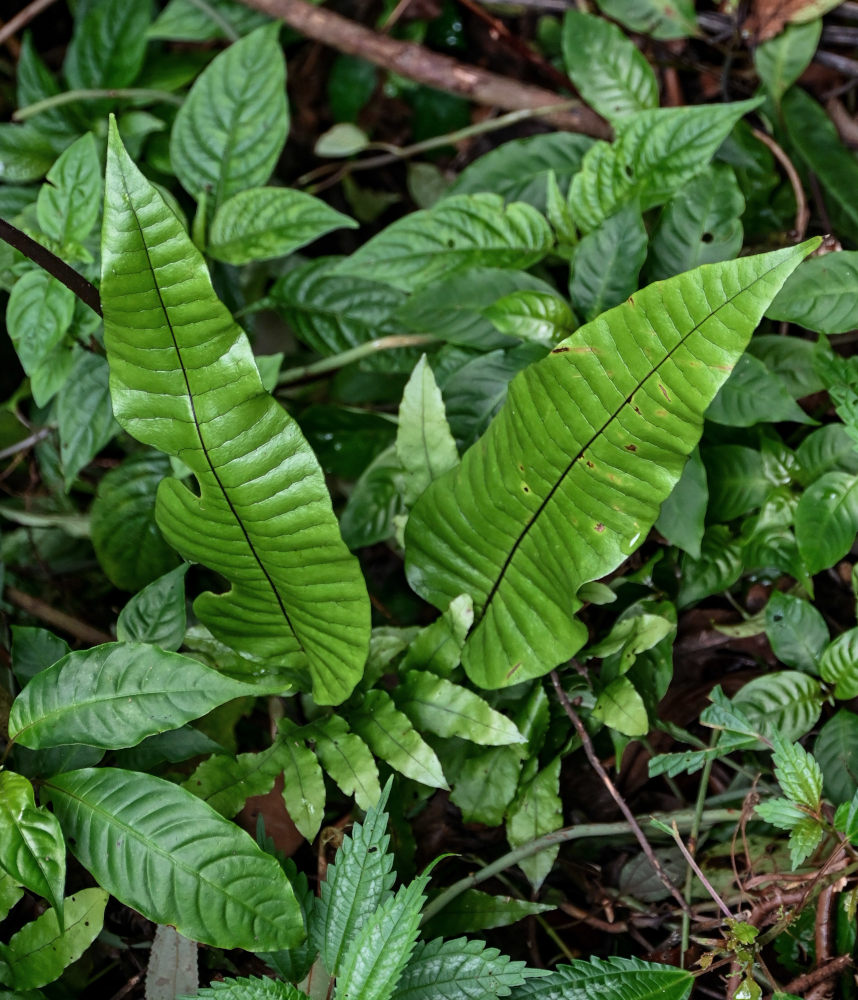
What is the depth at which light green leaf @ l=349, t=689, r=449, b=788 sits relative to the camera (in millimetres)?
1128

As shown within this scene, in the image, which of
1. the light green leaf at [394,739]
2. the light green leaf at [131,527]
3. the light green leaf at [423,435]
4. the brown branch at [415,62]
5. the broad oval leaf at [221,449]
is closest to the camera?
the broad oval leaf at [221,449]

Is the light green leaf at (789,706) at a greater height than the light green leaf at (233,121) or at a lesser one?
lesser

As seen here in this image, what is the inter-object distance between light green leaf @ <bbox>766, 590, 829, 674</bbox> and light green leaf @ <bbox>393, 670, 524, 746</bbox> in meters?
0.41

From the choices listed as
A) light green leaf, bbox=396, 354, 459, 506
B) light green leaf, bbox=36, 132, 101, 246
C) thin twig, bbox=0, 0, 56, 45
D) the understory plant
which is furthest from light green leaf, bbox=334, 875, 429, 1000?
thin twig, bbox=0, 0, 56, 45

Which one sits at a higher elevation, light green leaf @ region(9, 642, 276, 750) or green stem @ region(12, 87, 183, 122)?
green stem @ region(12, 87, 183, 122)

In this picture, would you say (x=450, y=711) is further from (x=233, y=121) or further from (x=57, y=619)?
(x=233, y=121)

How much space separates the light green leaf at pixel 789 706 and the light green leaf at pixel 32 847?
0.90 metres

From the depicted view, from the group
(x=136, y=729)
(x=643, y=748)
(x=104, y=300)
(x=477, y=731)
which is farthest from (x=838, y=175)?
(x=136, y=729)

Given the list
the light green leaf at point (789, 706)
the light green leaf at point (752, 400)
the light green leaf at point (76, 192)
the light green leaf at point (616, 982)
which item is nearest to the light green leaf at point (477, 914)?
the light green leaf at point (616, 982)

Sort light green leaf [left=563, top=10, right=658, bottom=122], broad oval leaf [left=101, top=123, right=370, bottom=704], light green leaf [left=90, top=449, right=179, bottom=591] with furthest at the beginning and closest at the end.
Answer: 1. light green leaf [left=563, top=10, right=658, bottom=122]
2. light green leaf [left=90, top=449, right=179, bottom=591]
3. broad oval leaf [left=101, top=123, right=370, bottom=704]

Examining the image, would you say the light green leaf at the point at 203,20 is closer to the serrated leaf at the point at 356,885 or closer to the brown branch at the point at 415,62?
the brown branch at the point at 415,62

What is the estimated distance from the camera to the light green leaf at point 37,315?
3.94 ft

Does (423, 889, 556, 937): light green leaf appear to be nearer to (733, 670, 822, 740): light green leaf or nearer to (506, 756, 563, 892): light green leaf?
(506, 756, 563, 892): light green leaf

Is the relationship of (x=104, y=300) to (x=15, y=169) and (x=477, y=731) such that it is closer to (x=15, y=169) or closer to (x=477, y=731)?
(x=477, y=731)
